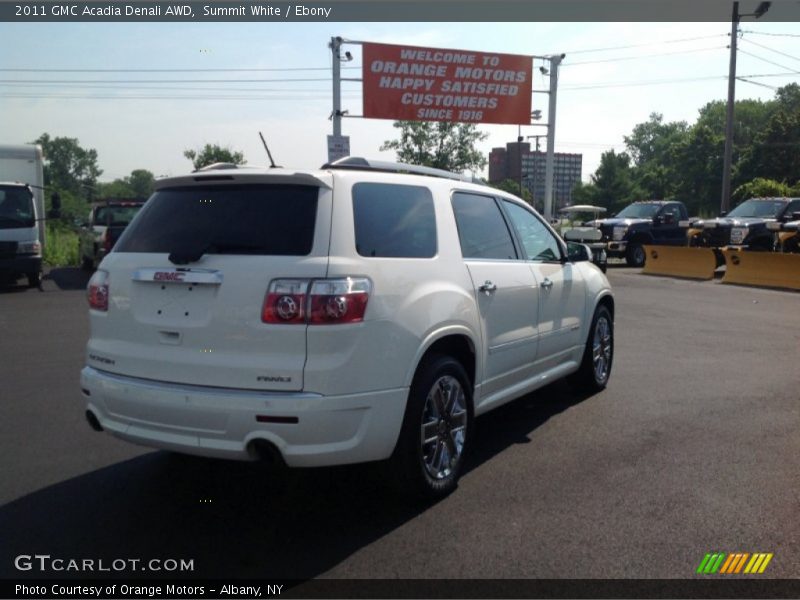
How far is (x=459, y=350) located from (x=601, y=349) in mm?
2820

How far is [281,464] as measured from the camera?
364 centimetres

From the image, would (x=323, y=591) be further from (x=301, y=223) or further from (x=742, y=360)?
(x=742, y=360)

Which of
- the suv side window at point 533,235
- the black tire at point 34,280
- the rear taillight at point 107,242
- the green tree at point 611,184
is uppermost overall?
the green tree at point 611,184

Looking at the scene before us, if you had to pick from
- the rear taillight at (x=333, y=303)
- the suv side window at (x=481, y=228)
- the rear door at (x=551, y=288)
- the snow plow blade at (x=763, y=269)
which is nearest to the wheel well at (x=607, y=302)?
the rear door at (x=551, y=288)

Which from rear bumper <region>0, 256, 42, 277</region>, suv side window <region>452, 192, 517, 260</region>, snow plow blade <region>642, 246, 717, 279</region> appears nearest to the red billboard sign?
snow plow blade <region>642, 246, 717, 279</region>

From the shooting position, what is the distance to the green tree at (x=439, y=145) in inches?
1999

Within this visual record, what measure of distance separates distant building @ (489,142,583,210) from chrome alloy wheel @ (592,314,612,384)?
63.0m

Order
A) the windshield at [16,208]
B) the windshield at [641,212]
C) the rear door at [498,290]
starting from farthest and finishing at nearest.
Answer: the windshield at [641,212]
the windshield at [16,208]
the rear door at [498,290]

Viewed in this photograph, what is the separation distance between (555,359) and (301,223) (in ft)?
9.63

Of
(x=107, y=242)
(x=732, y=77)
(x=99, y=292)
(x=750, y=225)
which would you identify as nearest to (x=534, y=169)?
(x=732, y=77)

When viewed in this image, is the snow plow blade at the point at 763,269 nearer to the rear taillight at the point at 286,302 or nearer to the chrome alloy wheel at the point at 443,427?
the chrome alloy wheel at the point at 443,427

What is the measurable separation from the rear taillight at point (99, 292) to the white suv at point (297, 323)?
0.04 feet

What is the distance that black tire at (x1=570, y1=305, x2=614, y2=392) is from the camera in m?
6.67

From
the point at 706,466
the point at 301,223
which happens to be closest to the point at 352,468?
the point at 301,223
